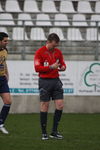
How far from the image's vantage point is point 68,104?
48.6ft

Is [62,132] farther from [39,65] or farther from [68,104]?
[68,104]

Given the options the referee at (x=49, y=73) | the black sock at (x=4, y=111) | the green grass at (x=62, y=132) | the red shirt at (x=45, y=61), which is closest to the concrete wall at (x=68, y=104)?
the green grass at (x=62, y=132)

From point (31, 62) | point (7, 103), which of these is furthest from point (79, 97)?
point (7, 103)

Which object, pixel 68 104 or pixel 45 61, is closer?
pixel 45 61

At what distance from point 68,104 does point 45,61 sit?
6.19 m

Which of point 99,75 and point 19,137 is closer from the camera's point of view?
point 19,137

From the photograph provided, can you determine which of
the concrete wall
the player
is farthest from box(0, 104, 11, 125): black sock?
the concrete wall

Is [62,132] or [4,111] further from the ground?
[4,111]

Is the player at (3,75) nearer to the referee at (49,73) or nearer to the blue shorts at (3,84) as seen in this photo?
the blue shorts at (3,84)

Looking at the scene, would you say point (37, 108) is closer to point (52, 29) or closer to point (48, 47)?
point (52, 29)

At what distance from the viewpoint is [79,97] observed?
14844mm

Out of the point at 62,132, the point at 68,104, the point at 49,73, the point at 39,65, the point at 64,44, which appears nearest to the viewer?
the point at 39,65

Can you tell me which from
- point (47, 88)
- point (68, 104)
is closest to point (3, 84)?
point (47, 88)

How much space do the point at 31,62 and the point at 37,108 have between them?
1.27m
